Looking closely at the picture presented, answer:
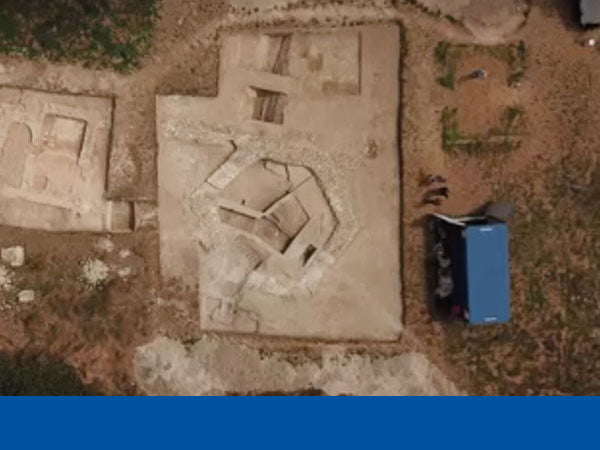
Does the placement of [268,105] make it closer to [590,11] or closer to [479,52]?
[479,52]

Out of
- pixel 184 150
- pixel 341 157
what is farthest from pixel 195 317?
pixel 341 157

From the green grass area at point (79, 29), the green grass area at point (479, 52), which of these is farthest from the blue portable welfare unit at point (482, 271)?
the green grass area at point (79, 29)

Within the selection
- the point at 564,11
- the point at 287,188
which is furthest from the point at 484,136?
the point at 287,188

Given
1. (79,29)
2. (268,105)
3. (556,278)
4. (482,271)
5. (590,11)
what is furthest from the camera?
(268,105)

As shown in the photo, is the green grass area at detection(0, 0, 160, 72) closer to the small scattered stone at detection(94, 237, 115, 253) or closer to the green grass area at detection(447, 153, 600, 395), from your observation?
the small scattered stone at detection(94, 237, 115, 253)

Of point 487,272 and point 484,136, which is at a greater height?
point 484,136

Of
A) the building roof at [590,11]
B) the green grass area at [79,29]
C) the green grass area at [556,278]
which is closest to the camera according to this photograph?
the building roof at [590,11]

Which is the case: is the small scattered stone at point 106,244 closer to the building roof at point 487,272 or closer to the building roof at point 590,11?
the building roof at point 487,272
